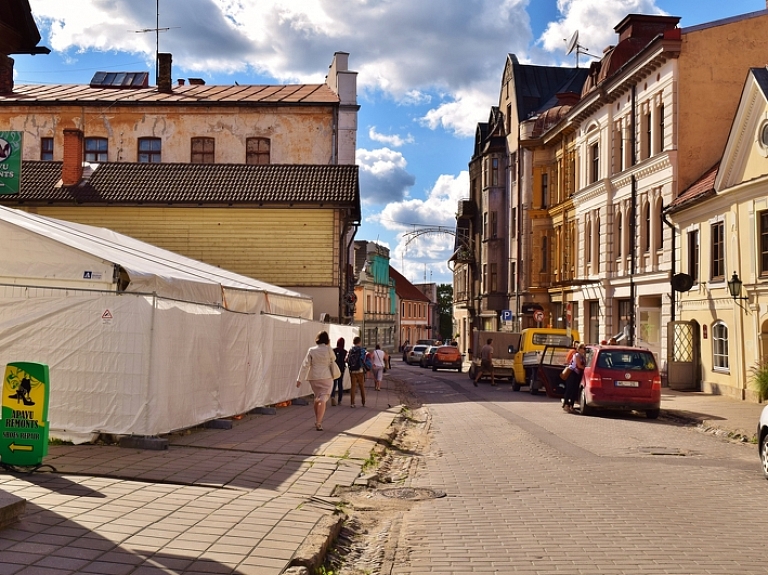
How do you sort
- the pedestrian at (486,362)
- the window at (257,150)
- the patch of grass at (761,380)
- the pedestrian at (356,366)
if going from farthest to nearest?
the window at (257,150) < the pedestrian at (486,362) < the patch of grass at (761,380) < the pedestrian at (356,366)

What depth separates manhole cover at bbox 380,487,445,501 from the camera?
1009 centimetres

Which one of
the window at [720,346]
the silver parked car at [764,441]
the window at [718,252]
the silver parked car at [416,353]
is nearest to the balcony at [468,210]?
the silver parked car at [416,353]

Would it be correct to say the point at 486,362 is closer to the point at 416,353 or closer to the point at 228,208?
the point at 228,208

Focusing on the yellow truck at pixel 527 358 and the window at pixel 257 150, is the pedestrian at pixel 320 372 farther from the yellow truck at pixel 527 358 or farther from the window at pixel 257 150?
the window at pixel 257 150

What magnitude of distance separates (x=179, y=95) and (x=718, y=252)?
87.7 feet

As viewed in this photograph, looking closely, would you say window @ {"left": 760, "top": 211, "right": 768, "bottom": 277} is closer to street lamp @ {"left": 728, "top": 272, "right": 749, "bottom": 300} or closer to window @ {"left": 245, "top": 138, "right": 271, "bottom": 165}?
street lamp @ {"left": 728, "top": 272, "right": 749, "bottom": 300}

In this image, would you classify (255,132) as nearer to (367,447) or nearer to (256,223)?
(256,223)

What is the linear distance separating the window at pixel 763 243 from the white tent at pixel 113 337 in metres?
15.0

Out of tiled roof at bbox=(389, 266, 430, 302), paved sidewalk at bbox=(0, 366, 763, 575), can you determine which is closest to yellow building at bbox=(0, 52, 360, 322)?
paved sidewalk at bbox=(0, 366, 763, 575)

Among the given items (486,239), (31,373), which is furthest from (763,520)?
(486,239)

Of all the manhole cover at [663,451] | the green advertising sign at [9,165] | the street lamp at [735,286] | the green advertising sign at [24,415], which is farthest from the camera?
the street lamp at [735,286]

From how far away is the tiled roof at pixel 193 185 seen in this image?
33.0 m

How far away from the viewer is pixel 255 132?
42094 mm

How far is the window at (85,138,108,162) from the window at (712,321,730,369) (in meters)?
28.3
